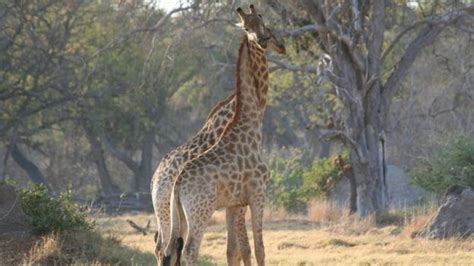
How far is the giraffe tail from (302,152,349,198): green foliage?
12.7 metres

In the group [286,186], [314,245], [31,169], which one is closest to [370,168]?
[314,245]

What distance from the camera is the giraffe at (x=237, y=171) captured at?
8.20 metres

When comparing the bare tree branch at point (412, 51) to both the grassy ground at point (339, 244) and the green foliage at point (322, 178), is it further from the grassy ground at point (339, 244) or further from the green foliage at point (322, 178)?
the green foliage at point (322, 178)

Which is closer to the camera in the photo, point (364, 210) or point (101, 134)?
point (364, 210)

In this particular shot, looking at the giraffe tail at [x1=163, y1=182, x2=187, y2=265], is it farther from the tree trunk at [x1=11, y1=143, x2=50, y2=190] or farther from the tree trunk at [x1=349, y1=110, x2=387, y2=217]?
the tree trunk at [x1=11, y1=143, x2=50, y2=190]

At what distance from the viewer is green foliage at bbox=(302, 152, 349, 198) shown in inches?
825

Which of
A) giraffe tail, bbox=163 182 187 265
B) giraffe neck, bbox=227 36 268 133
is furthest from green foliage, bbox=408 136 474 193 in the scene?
giraffe tail, bbox=163 182 187 265

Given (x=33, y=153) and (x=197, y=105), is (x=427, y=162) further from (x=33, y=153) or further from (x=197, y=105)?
(x=33, y=153)

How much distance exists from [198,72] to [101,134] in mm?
5185

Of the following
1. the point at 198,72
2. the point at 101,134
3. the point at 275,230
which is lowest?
the point at 275,230

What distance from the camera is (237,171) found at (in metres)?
8.55

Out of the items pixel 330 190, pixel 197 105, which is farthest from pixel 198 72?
pixel 330 190

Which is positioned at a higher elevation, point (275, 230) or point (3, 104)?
point (3, 104)

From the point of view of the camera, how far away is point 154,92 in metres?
30.2
